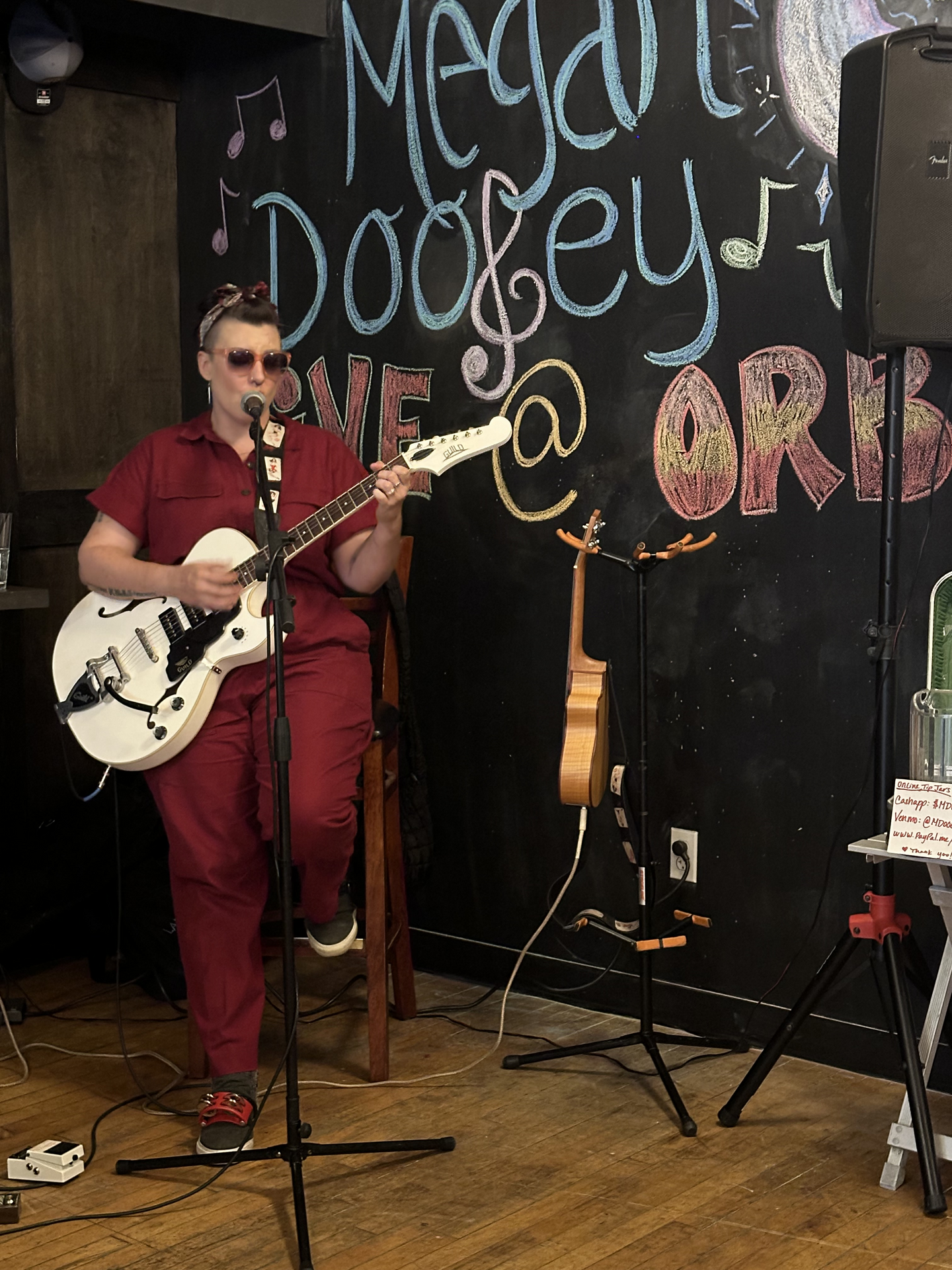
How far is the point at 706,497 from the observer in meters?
3.17

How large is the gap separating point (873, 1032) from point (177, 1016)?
155 cm

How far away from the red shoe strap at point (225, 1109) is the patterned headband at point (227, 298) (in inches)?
56.4

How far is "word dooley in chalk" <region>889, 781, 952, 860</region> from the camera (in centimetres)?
243

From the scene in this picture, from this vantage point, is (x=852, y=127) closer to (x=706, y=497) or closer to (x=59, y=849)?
(x=706, y=497)

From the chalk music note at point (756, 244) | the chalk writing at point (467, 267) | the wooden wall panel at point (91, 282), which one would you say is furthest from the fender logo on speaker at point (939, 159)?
the wooden wall panel at point (91, 282)

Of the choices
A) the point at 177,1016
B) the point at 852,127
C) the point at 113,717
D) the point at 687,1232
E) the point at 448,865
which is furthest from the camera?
the point at 448,865

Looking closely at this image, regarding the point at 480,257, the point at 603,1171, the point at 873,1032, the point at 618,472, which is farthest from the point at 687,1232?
the point at 480,257

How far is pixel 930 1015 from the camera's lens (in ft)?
8.56

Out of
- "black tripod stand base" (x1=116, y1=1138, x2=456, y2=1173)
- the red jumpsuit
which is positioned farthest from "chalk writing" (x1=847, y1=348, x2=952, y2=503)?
"black tripod stand base" (x1=116, y1=1138, x2=456, y2=1173)

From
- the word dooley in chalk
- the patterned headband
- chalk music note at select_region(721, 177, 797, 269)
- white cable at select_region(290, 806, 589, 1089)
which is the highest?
chalk music note at select_region(721, 177, 797, 269)

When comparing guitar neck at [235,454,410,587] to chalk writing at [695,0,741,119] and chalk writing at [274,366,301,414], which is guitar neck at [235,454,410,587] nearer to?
chalk writing at [695,0,741,119]

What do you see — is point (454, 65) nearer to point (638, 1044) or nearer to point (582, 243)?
point (582, 243)

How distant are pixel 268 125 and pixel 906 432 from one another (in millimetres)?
1995

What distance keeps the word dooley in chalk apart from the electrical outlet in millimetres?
798
